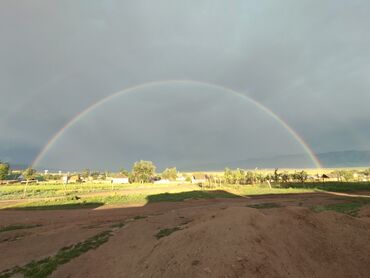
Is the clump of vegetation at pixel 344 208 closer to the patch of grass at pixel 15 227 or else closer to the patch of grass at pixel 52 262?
the patch of grass at pixel 52 262

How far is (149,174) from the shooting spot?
134m

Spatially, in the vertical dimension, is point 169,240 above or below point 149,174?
below

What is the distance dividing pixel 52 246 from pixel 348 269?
1379 centimetres

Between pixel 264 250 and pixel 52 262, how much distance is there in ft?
28.9

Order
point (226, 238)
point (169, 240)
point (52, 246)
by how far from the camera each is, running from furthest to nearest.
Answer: point (52, 246) → point (169, 240) → point (226, 238)

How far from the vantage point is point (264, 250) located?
8281 millimetres

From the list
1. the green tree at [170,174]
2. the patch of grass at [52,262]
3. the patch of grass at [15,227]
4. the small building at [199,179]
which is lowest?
the patch of grass at [52,262]

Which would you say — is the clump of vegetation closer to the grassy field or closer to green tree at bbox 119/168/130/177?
the grassy field

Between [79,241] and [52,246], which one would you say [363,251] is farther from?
[52,246]

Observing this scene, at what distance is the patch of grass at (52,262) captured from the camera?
10312 millimetres

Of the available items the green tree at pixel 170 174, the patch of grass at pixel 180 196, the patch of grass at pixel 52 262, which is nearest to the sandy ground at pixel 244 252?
the patch of grass at pixel 52 262

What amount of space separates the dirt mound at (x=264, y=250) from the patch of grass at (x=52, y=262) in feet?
13.8

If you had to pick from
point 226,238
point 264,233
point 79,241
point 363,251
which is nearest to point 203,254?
point 226,238

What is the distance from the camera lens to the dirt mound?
24.7 feet
